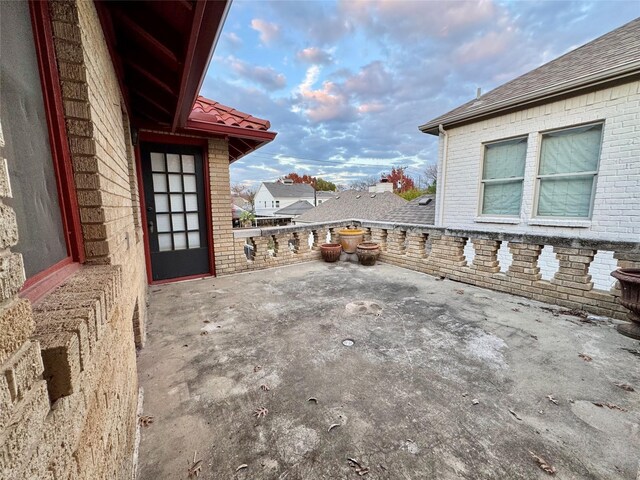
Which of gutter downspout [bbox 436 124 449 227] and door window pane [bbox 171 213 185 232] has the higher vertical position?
gutter downspout [bbox 436 124 449 227]

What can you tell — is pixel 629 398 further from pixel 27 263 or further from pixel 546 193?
pixel 546 193

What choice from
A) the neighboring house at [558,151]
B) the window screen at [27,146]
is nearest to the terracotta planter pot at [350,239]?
the neighboring house at [558,151]

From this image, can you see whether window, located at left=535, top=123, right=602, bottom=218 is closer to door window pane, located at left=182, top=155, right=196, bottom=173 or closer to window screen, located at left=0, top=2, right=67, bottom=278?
door window pane, located at left=182, top=155, right=196, bottom=173

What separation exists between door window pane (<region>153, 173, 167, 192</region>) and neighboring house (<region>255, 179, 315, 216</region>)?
1415 inches

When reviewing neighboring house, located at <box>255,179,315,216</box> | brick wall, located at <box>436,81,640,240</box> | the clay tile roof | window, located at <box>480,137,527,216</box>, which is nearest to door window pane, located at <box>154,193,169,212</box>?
the clay tile roof

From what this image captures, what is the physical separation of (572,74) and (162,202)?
7.14 meters

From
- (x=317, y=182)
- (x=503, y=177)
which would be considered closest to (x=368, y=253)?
(x=503, y=177)

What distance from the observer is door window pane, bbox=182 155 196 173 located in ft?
15.3

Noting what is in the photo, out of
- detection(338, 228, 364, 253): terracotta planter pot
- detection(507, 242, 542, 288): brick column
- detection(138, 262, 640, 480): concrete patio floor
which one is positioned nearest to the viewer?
detection(138, 262, 640, 480): concrete patio floor

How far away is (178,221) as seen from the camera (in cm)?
474

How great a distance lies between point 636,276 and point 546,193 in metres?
2.81

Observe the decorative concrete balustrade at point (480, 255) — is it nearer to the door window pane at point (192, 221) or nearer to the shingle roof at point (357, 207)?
the door window pane at point (192, 221)

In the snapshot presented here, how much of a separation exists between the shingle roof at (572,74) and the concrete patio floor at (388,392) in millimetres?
3633

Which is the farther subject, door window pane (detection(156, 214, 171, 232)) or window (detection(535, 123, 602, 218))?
door window pane (detection(156, 214, 171, 232))
